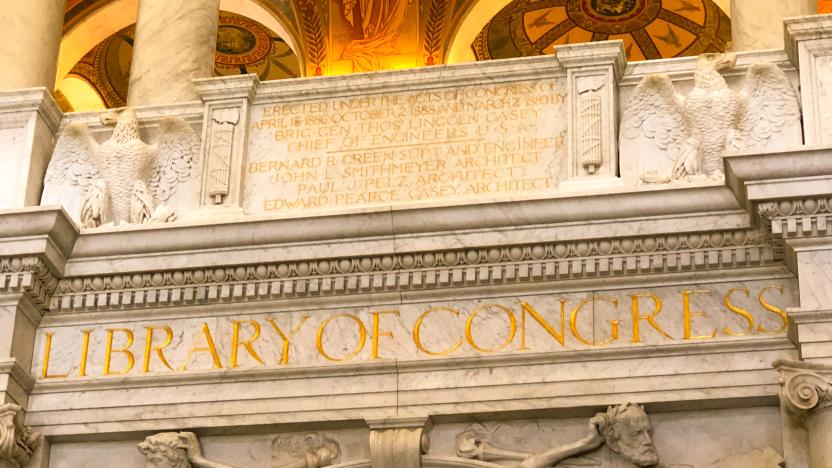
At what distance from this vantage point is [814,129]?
1273cm

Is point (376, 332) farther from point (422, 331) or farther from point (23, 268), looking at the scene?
point (23, 268)

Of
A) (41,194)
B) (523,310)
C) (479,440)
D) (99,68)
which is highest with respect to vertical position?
(99,68)

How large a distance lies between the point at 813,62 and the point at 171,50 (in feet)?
17.2

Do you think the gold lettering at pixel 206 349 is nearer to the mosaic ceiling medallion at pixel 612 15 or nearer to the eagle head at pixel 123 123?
the eagle head at pixel 123 123

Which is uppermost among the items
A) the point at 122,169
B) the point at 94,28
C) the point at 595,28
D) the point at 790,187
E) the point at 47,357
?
the point at 595,28

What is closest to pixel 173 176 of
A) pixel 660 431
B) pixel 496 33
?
pixel 660 431

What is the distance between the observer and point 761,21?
1446cm

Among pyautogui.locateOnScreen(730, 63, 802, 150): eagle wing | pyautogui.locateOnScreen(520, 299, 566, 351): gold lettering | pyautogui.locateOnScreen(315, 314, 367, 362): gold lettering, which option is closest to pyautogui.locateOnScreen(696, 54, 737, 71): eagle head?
pyautogui.locateOnScreen(730, 63, 802, 150): eagle wing

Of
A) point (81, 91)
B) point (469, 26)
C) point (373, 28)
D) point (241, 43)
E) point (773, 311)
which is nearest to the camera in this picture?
point (773, 311)

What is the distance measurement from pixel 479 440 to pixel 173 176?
3.24 meters

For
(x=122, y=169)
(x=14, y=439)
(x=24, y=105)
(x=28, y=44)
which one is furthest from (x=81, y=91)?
(x=14, y=439)

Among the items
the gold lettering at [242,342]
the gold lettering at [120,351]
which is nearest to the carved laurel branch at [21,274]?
the gold lettering at [120,351]

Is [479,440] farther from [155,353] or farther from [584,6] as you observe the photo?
[584,6]

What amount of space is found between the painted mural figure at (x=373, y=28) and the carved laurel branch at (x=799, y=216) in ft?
26.3
